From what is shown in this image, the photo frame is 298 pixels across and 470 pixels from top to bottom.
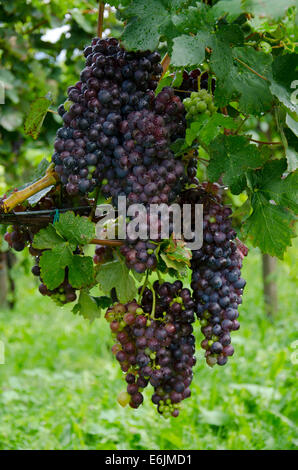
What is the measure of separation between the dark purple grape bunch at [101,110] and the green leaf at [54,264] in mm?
118

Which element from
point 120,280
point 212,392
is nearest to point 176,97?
point 120,280

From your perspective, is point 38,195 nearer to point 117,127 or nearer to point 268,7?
point 117,127

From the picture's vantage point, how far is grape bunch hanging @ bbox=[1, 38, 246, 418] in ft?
2.72

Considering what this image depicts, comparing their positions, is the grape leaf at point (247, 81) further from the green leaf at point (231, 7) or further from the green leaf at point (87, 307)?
the green leaf at point (87, 307)

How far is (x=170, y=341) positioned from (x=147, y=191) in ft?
0.97

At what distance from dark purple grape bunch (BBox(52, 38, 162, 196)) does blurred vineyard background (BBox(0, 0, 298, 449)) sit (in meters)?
1.03

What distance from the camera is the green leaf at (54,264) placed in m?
0.90

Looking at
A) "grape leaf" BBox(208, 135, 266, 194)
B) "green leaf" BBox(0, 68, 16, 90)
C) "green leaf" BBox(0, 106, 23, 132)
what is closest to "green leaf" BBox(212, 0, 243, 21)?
"grape leaf" BBox(208, 135, 266, 194)

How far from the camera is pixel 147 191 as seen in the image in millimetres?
816

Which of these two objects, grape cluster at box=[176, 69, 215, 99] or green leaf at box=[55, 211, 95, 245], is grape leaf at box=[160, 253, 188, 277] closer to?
green leaf at box=[55, 211, 95, 245]

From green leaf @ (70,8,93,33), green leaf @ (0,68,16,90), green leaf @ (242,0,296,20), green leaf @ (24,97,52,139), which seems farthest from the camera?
green leaf @ (0,68,16,90)

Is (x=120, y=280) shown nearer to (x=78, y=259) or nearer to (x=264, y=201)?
(x=78, y=259)

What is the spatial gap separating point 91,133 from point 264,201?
31cm

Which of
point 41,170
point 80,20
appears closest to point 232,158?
point 41,170
